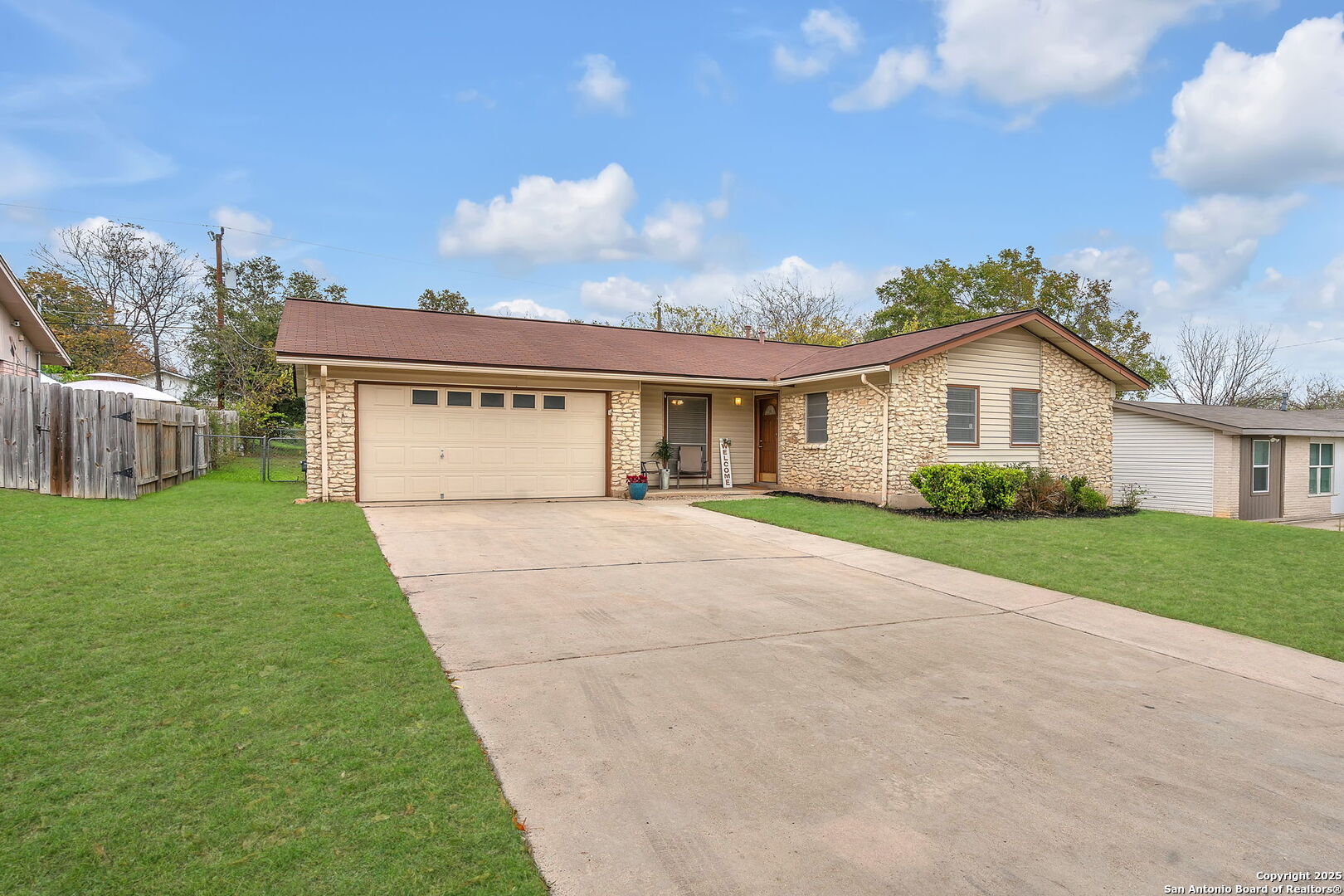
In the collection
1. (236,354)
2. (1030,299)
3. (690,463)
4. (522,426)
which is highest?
(1030,299)

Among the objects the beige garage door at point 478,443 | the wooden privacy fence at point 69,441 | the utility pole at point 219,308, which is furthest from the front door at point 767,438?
the utility pole at point 219,308

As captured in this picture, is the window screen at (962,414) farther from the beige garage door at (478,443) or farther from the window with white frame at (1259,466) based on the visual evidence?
the window with white frame at (1259,466)

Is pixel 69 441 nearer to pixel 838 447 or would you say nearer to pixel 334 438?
pixel 334 438

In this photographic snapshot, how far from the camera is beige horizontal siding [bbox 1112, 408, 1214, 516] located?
17766mm

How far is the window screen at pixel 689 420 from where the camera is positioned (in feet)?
54.8

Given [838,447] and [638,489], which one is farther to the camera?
[838,447]

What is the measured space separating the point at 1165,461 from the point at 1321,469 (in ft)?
20.2

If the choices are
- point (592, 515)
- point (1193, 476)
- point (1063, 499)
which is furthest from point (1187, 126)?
point (592, 515)

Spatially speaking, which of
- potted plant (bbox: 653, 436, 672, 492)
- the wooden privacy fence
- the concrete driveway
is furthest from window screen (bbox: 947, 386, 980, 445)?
the wooden privacy fence

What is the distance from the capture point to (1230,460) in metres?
17.6

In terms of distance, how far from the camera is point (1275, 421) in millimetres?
19047

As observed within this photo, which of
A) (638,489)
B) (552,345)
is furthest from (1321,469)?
(552,345)

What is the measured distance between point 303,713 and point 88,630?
2.31 meters

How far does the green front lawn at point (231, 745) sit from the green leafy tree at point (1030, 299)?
3061 centimetres
